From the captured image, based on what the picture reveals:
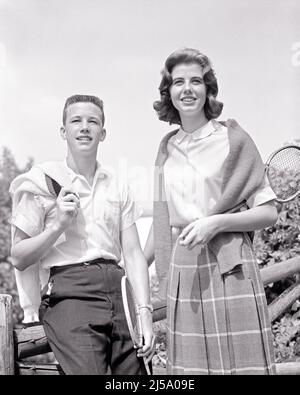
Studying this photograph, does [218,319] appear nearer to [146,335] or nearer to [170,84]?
[146,335]

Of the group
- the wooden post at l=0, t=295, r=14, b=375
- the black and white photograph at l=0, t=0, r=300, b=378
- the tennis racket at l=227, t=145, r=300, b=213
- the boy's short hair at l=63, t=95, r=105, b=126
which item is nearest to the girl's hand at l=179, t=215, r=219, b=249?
the black and white photograph at l=0, t=0, r=300, b=378

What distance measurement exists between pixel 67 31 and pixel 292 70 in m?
0.82

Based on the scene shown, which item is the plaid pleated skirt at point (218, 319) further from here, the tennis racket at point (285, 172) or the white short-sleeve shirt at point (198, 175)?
the tennis racket at point (285, 172)

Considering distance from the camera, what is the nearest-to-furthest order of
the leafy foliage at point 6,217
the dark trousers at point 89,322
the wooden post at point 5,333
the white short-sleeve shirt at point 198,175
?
1. the dark trousers at point 89,322
2. the white short-sleeve shirt at point 198,175
3. the wooden post at point 5,333
4. the leafy foliage at point 6,217

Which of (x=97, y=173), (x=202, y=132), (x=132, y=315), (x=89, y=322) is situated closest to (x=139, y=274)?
(x=132, y=315)

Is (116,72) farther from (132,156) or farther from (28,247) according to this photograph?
(28,247)

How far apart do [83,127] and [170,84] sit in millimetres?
311

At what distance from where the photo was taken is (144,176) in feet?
6.91

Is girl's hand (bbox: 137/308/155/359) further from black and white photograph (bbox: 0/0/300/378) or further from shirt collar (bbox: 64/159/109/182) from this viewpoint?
shirt collar (bbox: 64/159/109/182)

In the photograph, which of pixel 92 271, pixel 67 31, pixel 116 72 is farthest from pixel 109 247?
pixel 67 31

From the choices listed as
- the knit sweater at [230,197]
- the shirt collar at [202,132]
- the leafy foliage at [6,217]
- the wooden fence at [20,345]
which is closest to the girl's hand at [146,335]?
the knit sweater at [230,197]

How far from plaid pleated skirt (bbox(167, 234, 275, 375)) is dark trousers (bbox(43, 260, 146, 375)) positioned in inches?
6.4

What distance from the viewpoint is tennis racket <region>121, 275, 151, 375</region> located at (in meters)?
1.81

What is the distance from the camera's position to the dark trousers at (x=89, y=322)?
5.83 ft
